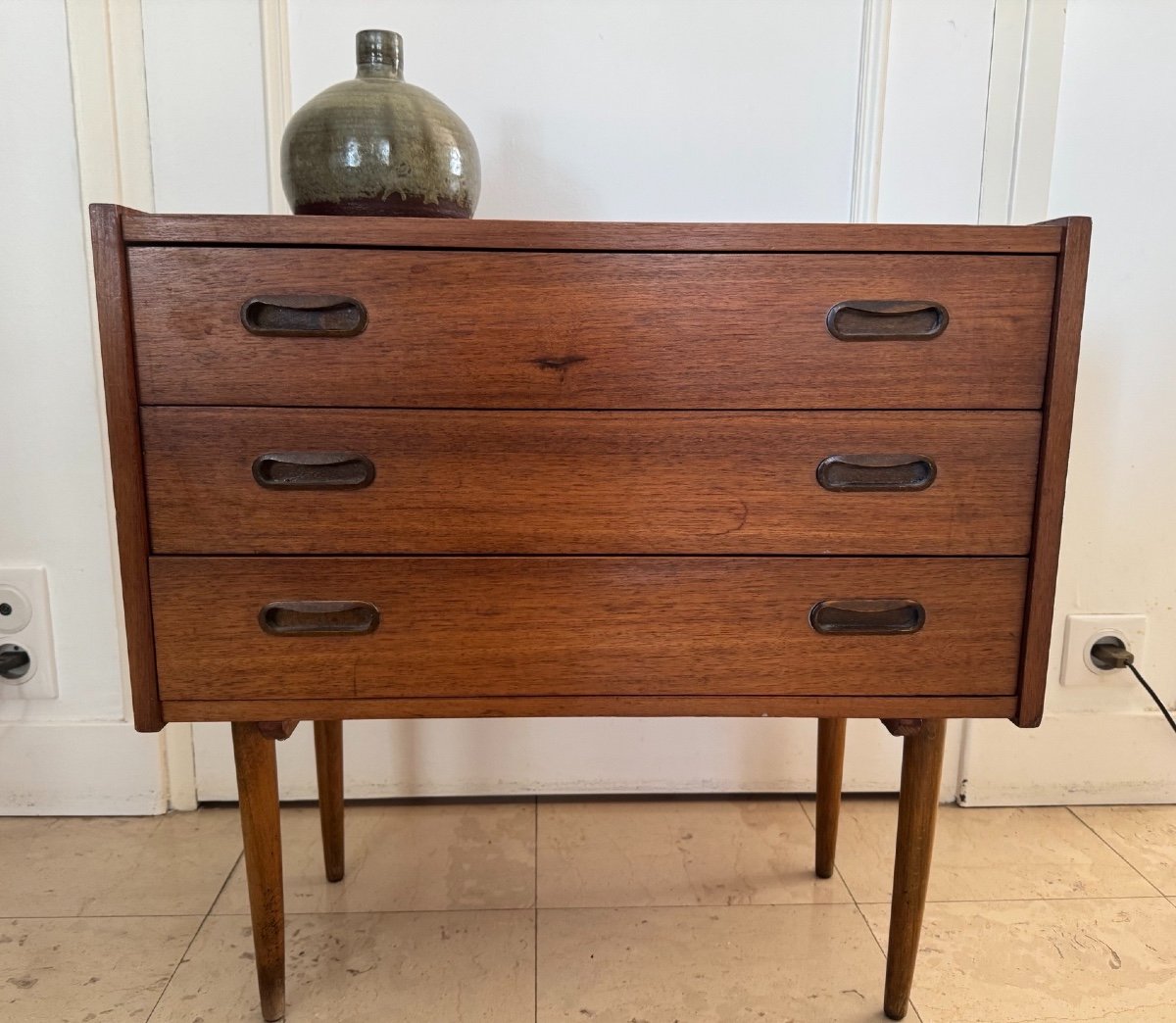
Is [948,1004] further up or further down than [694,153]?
further down

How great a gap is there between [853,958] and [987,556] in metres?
0.53

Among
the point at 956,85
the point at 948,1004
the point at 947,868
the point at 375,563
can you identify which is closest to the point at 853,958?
the point at 948,1004

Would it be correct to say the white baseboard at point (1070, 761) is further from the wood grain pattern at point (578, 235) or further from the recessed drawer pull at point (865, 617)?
the wood grain pattern at point (578, 235)

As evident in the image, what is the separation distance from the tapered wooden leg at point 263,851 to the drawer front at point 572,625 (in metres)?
0.08

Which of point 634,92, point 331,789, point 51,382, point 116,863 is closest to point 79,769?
point 116,863

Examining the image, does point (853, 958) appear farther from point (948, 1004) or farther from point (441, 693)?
point (441, 693)

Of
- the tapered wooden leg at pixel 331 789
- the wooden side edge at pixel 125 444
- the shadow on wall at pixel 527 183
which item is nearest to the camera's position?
the wooden side edge at pixel 125 444

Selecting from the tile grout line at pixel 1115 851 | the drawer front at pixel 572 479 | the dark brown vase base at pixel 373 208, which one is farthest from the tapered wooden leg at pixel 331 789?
the tile grout line at pixel 1115 851

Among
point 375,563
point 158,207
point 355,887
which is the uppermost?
point 158,207

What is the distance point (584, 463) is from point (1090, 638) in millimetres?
962

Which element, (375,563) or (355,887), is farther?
(355,887)

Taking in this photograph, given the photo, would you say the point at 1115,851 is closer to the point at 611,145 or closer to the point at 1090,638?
the point at 1090,638

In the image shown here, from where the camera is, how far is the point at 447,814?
127 centimetres

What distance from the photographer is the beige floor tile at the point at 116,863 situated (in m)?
1.07
